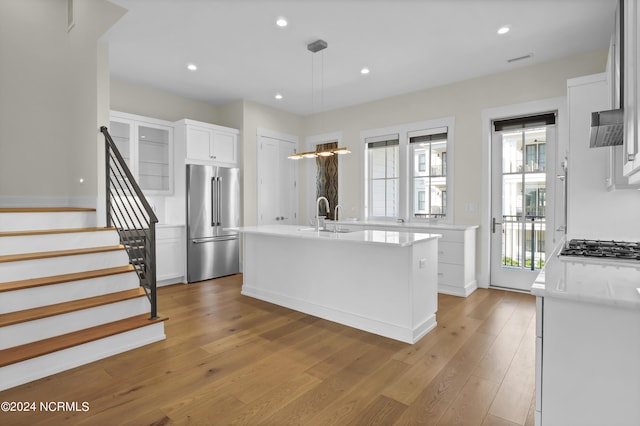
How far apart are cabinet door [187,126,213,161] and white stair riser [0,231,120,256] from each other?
2.03m

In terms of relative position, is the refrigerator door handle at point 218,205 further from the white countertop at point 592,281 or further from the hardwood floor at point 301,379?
the white countertop at point 592,281

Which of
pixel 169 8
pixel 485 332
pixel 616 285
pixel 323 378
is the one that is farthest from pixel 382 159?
pixel 616 285

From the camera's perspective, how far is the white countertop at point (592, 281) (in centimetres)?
111

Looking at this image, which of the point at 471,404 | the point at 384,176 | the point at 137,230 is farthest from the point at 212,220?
the point at 471,404

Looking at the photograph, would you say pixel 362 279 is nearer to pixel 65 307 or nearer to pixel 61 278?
pixel 65 307

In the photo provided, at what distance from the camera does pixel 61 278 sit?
278cm

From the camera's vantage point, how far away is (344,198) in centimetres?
612

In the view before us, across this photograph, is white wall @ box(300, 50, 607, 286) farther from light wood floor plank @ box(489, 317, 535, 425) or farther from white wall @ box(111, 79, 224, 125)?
white wall @ box(111, 79, 224, 125)

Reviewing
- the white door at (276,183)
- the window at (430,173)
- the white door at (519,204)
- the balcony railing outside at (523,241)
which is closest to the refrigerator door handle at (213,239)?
the white door at (276,183)

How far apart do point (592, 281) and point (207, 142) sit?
5.09 meters

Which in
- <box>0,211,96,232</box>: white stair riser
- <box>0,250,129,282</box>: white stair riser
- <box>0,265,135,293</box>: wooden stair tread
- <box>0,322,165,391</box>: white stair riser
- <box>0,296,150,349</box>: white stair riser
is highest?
<box>0,211,96,232</box>: white stair riser

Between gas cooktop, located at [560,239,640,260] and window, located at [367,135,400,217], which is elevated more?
window, located at [367,135,400,217]

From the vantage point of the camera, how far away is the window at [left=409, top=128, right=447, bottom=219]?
16.5ft

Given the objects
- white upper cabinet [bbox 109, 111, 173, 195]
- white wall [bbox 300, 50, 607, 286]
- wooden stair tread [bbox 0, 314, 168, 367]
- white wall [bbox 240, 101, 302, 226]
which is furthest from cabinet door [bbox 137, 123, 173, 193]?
white wall [bbox 300, 50, 607, 286]
